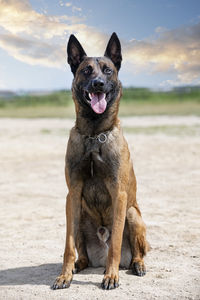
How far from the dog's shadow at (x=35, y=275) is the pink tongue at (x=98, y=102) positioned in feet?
5.30

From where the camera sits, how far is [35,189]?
9633mm

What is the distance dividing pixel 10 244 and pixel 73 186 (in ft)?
5.96

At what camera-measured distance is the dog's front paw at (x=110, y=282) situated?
451cm

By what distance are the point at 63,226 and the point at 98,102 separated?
2769 millimetres

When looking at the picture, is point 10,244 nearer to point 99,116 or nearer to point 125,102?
point 99,116

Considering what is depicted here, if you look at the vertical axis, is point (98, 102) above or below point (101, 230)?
above

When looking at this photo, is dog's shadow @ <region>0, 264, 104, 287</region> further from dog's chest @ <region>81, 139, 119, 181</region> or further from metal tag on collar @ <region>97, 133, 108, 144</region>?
metal tag on collar @ <region>97, 133, 108, 144</region>

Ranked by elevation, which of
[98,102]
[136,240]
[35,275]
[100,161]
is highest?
[98,102]

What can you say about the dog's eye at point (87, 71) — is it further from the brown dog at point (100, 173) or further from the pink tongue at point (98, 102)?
the pink tongue at point (98, 102)

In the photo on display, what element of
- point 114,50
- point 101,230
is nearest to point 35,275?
point 101,230

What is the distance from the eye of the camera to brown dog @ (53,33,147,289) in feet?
15.3

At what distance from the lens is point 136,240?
503cm

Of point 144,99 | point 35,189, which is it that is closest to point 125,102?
point 144,99

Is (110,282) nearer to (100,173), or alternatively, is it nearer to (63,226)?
(100,173)
